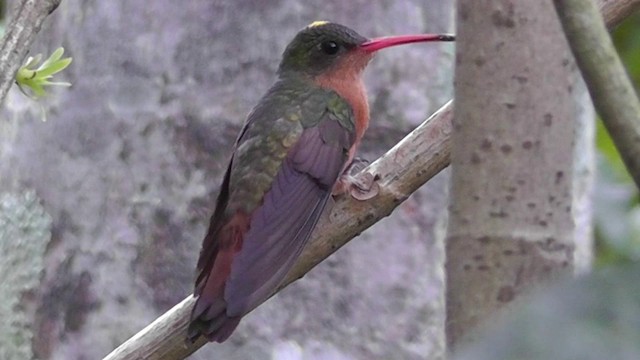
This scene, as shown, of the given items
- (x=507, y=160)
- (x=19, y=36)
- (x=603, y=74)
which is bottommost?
(x=19, y=36)

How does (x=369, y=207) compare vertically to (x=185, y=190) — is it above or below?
above

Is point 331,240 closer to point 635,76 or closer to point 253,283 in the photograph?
point 253,283

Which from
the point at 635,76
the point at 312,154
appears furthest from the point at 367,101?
the point at 635,76

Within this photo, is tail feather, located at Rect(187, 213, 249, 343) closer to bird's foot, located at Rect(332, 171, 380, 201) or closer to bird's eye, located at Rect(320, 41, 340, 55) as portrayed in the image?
bird's foot, located at Rect(332, 171, 380, 201)

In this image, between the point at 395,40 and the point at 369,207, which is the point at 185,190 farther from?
the point at 369,207

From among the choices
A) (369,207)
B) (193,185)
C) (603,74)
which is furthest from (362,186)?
(603,74)

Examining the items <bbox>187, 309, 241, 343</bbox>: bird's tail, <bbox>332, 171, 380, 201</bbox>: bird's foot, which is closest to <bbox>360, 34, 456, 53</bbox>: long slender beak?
<bbox>332, 171, 380, 201</bbox>: bird's foot
